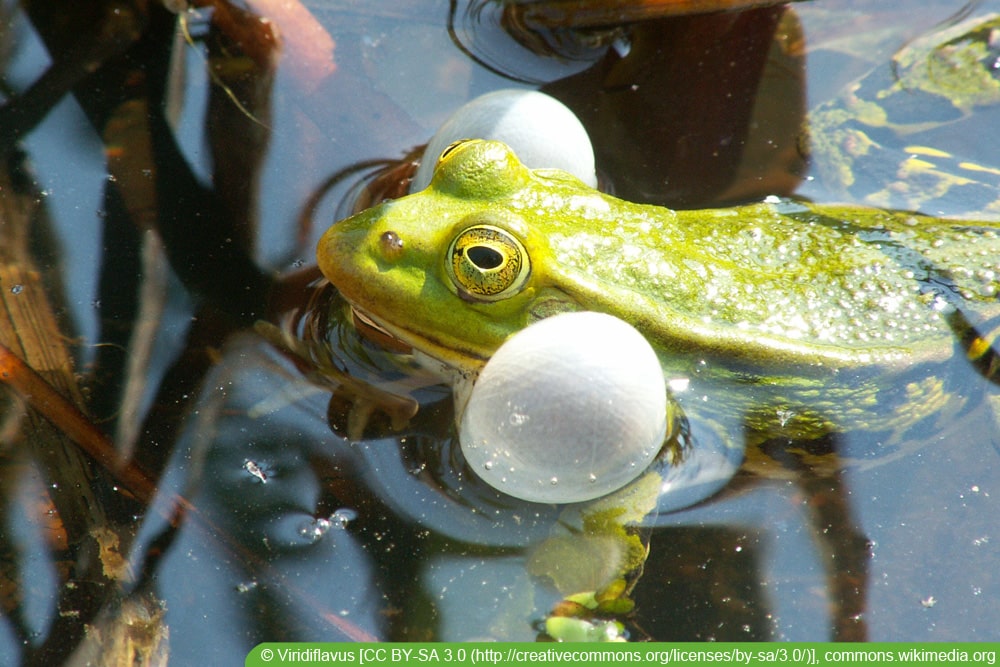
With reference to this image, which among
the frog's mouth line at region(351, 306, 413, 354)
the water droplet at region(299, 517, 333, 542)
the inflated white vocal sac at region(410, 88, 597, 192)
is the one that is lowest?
the water droplet at region(299, 517, 333, 542)

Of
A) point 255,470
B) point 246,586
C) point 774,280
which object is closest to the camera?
point 246,586

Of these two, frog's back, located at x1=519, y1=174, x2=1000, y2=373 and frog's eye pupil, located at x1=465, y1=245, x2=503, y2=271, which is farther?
frog's back, located at x1=519, y1=174, x2=1000, y2=373

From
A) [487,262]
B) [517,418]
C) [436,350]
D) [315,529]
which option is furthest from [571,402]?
[315,529]

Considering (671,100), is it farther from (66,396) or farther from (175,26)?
(66,396)

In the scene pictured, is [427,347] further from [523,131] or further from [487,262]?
[523,131]

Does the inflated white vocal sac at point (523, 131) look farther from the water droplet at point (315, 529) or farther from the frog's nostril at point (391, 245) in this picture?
the water droplet at point (315, 529)

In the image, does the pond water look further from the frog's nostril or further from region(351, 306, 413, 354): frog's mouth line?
the frog's nostril

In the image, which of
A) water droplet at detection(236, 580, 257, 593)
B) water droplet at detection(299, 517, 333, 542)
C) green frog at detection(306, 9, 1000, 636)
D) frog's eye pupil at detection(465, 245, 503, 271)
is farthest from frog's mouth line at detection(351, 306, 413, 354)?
water droplet at detection(236, 580, 257, 593)
